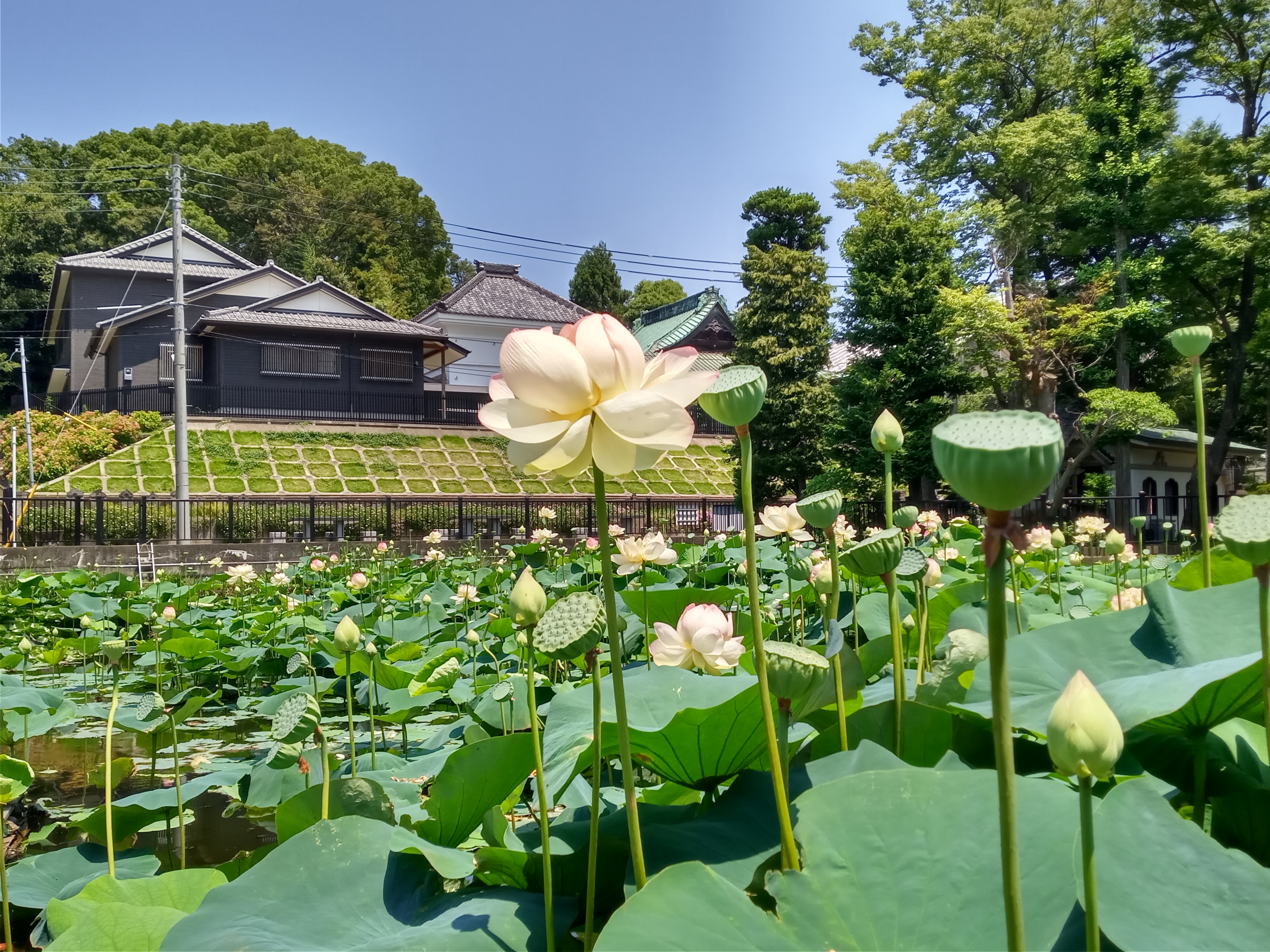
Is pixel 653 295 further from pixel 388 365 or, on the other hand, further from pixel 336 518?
pixel 336 518

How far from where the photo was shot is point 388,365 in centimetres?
1955

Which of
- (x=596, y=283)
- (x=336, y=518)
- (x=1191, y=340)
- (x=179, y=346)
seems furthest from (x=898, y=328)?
(x=596, y=283)

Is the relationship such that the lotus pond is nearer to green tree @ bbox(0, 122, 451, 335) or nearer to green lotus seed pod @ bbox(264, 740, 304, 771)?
green lotus seed pod @ bbox(264, 740, 304, 771)

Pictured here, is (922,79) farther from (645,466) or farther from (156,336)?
(645,466)

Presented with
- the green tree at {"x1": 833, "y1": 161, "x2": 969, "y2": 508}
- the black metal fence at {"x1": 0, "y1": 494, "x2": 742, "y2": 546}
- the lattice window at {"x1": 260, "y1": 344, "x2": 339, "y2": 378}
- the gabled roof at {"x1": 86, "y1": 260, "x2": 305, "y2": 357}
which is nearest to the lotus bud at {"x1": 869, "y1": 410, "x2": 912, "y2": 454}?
the black metal fence at {"x1": 0, "y1": 494, "x2": 742, "y2": 546}

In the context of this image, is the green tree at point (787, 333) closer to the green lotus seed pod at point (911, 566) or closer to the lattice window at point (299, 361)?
the lattice window at point (299, 361)

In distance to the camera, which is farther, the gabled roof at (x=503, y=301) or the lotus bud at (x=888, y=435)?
the gabled roof at (x=503, y=301)

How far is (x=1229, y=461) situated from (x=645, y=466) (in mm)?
23512

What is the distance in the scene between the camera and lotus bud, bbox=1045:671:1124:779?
0.36m

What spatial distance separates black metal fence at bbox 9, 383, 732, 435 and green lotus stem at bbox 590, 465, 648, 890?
17.4 meters

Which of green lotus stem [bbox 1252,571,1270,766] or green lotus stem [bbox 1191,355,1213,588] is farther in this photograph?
green lotus stem [bbox 1191,355,1213,588]

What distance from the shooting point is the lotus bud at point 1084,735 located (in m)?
0.36

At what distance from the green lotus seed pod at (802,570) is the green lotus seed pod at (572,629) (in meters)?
0.93

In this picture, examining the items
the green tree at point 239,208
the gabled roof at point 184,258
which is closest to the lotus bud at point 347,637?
the gabled roof at point 184,258
